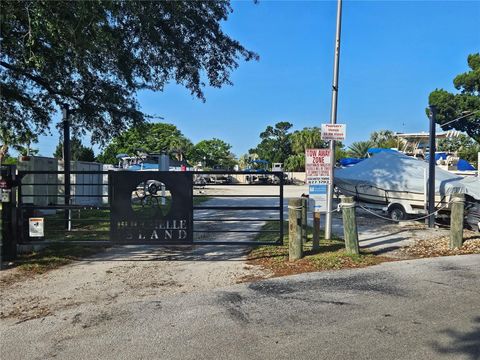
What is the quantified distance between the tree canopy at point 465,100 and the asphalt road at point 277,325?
3713cm

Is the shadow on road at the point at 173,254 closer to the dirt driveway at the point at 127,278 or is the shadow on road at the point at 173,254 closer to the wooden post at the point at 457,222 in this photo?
the dirt driveway at the point at 127,278

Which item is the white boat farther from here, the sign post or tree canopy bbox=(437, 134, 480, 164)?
tree canopy bbox=(437, 134, 480, 164)

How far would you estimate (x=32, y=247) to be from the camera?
8.38 meters

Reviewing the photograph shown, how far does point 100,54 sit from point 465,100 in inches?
1535

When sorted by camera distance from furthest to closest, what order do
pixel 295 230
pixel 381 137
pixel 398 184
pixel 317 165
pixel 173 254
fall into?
1. pixel 381 137
2. pixel 398 184
3. pixel 317 165
4. pixel 173 254
5. pixel 295 230

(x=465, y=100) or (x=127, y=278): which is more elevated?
(x=465, y=100)

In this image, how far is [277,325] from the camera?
487 centimetres

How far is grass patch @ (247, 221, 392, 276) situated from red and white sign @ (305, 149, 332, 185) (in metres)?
1.38

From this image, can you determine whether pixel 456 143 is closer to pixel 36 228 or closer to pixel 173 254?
pixel 173 254

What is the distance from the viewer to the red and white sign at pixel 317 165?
31.1 ft

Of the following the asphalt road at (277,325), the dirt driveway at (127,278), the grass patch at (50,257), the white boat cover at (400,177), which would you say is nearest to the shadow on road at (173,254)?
the dirt driveway at (127,278)

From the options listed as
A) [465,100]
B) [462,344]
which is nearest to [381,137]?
[465,100]

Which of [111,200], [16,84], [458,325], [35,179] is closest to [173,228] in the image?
[111,200]

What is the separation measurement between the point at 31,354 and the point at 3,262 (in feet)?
12.7
